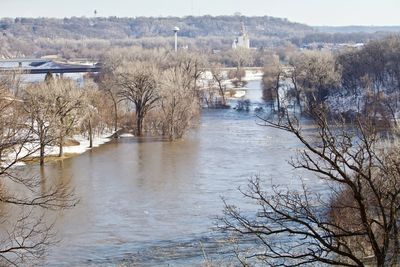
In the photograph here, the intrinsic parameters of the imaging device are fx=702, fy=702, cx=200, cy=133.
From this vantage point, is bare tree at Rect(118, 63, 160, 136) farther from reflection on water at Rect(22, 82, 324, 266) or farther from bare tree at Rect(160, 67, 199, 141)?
reflection on water at Rect(22, 82, 324, 266)

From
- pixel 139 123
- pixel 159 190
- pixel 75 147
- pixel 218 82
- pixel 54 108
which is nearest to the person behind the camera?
pixel 159 190

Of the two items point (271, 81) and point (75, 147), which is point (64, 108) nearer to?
point (75, 147)

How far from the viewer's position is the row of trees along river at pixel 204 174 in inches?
204

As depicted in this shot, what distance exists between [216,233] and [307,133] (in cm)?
1364

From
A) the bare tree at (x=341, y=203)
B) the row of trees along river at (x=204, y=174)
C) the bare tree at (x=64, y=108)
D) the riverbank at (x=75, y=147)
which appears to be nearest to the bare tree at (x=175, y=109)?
the row of trees along river at (x=204, y=174)

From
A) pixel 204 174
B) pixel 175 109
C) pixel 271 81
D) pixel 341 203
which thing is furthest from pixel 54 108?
pixel 271 81

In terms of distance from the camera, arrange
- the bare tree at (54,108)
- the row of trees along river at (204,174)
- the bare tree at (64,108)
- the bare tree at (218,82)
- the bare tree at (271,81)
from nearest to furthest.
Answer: the row of trees along river at (204,174) → the bare tree at (54,108) → the bare tree at (64,108) → the bare tree at (271,81) → the bare tree at (218,82)

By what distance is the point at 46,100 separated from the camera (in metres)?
22.2

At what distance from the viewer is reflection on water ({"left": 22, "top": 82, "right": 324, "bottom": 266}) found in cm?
1166

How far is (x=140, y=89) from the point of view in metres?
28.7

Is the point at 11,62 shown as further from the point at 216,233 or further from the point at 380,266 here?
the point at 380,266

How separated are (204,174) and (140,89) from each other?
1086 centimetres

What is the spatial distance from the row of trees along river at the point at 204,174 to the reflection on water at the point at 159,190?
0.04 m

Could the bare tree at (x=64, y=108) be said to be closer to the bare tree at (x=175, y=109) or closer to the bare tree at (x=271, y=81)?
the bare tree at (x=175, y=109)
